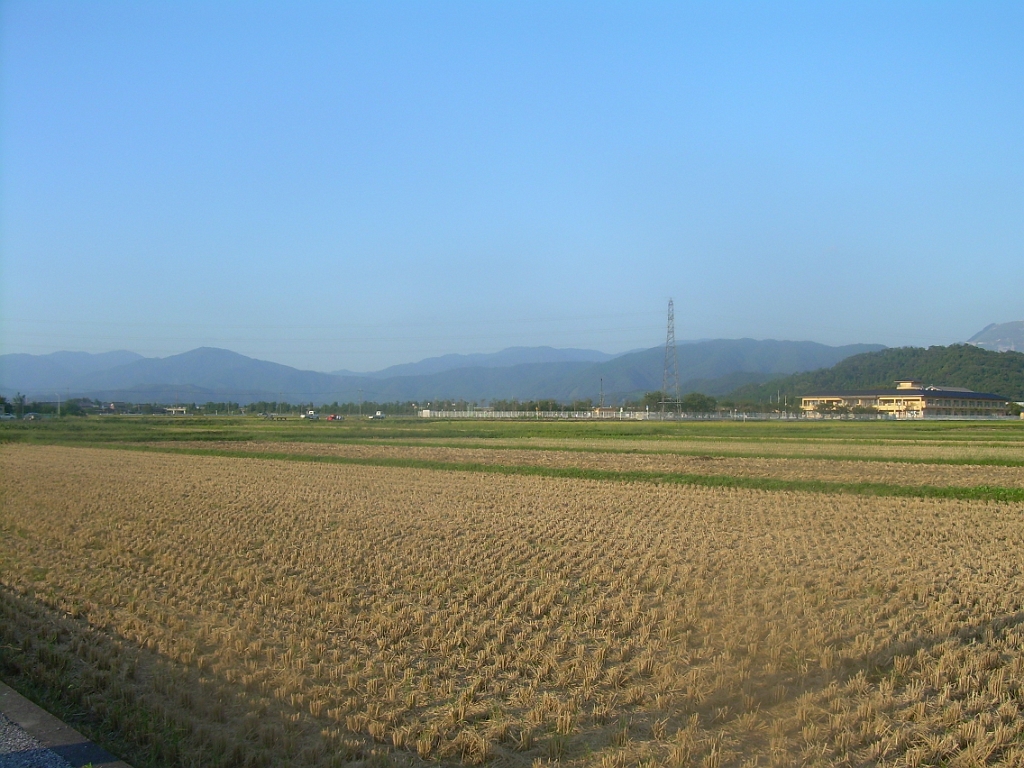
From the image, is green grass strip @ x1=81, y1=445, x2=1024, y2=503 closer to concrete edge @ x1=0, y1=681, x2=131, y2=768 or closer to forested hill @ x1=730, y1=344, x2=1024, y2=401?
concrete edge @ x1=0, y1=681, x2=131, y2=768

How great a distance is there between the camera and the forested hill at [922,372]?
4897 inches

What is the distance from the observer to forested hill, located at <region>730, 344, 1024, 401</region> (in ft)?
408

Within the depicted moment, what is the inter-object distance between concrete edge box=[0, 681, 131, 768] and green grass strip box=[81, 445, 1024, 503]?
17.3m

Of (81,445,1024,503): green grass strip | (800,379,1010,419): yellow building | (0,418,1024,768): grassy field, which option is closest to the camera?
(0,418,1024,768): grassy field

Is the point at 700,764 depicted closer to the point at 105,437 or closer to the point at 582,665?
the point at 582,665

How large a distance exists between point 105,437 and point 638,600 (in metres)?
34.1

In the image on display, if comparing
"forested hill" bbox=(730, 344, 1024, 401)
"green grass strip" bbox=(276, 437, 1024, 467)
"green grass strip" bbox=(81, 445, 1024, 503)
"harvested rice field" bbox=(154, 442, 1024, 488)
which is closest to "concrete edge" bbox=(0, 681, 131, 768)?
"green grass strip" bbox=(81, 445, 1024, 503)

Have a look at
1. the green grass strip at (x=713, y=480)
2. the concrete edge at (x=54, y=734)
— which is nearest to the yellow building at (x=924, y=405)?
the green grass strip at (x=713, y=480)

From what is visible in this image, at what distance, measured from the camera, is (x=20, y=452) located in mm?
29062

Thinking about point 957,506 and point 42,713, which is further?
point 957,506

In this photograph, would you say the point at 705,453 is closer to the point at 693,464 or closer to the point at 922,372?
the point at 693,464

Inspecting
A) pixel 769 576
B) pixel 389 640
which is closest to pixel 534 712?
pixel 389 640

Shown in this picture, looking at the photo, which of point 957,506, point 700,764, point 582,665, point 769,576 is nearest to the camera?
point 700,764

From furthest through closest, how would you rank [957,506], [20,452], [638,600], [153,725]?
1. [20,452]
2. [957,506]
3. [638,600]
4. [153,725]
